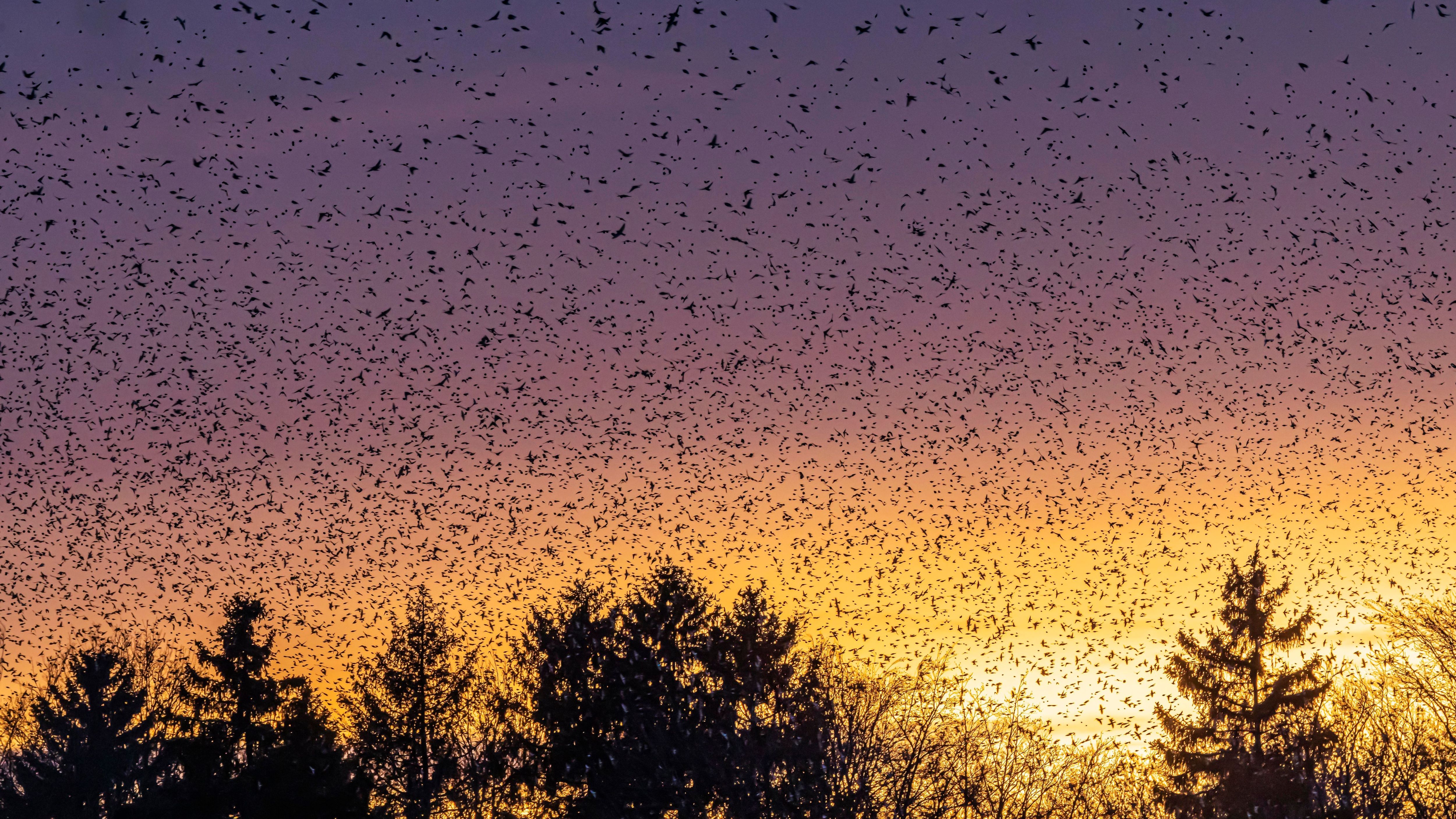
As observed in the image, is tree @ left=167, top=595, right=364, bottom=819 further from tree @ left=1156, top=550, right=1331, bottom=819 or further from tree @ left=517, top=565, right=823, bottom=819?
tree @ left=1156, top=550, right=1331, bottom=819

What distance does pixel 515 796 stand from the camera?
45875 millimetres

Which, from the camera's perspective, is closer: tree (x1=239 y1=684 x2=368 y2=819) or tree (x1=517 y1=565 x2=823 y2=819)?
tree (x1=517 y1=565 x2=823 y2=819)

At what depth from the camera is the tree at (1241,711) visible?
129 feet

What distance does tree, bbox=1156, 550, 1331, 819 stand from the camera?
39.4 m

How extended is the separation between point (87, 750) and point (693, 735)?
20.5 m

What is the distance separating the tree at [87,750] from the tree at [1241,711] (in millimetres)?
33008

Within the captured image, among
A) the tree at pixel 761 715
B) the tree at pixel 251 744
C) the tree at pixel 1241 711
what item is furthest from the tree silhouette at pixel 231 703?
the tree at pixel 1241 711

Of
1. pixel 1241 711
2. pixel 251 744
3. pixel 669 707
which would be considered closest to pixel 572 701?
pixel 669 707

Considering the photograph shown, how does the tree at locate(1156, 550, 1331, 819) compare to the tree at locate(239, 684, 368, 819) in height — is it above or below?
above

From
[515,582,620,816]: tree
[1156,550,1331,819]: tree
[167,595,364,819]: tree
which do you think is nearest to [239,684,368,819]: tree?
[167,595,364,819]: tree

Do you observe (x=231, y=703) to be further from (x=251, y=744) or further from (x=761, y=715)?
(x=761, y=715)

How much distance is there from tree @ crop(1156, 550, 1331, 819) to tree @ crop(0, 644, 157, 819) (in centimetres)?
3301

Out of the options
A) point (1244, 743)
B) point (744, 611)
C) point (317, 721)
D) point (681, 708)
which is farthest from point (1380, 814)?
point (317, 721)

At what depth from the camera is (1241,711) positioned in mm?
41688
